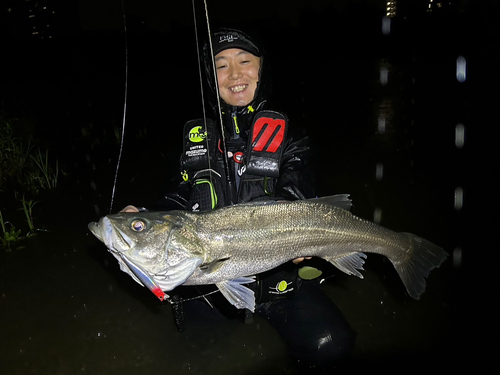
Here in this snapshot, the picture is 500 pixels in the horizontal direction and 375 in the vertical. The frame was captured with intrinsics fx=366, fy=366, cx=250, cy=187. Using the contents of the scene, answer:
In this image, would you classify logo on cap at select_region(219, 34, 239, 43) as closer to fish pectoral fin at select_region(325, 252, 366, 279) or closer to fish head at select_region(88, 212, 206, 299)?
fish head at select_region(88, 212, 206, 299)

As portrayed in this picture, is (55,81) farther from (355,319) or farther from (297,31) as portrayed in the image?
(297,31)

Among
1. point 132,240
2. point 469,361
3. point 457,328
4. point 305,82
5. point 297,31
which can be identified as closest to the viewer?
point 132,240

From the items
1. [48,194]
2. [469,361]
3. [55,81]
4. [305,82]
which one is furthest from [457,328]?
[55,81]

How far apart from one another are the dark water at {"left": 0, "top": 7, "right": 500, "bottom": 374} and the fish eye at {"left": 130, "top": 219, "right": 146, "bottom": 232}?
1.51 metres

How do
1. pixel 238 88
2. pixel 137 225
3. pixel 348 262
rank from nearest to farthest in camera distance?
pixel 137 225 < pixel 348 262 < pixel 238 88

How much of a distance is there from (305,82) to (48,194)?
17644 mm

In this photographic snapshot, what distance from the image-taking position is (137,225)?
219 cm

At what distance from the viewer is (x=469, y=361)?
3.24 metres

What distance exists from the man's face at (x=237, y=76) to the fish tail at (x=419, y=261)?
2.00 meters

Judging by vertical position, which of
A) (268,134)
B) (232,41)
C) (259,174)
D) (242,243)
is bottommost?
(242,243)

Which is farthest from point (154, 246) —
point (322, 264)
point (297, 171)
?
point (322, 264)

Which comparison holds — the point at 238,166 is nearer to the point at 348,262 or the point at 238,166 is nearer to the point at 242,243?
the point at 242,243

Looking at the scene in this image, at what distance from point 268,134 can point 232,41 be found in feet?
3.32

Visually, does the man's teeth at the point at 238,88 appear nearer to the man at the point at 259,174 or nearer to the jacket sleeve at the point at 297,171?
the man at the point at 259,174
